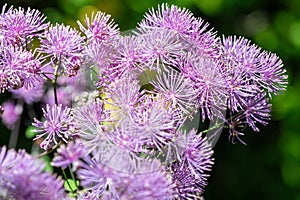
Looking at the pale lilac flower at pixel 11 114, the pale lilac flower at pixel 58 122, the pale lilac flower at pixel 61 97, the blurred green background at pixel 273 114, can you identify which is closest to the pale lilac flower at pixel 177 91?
the pale lilac flower at pixel 58 122

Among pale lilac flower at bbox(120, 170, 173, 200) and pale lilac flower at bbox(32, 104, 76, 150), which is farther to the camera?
pale lilac flower at bbox(32, 104, 76, 150)

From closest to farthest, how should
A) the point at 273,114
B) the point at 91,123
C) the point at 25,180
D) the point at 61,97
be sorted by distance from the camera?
the point at 25,180
the point at 91,123
the point at 61,97
the point at 273,114

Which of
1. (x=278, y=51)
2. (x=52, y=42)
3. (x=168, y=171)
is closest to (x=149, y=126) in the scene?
(x=168, y=171)

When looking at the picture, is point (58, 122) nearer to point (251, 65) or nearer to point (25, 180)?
point (25, 180)

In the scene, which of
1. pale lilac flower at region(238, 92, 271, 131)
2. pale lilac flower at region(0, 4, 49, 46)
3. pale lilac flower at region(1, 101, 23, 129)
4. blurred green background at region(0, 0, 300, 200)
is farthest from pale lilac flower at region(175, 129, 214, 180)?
blurred green background at region(0, 0, 300, 200)

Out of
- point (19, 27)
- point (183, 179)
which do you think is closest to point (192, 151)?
point (183, 179)

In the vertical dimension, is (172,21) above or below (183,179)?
above

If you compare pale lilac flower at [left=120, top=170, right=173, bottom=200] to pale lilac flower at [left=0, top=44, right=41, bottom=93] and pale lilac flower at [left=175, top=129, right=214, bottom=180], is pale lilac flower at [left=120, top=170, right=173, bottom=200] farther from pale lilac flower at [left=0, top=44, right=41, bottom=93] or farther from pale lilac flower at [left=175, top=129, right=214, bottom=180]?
Result: pale lilac flower at [left=0, top=44, right=41, bottom=93]
